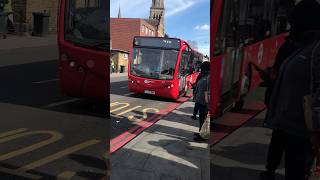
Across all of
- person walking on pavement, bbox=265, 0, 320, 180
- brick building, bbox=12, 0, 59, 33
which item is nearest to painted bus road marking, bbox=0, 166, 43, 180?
brick building, bbox=12, 0, 59, 33

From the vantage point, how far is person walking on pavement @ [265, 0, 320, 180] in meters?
1.16

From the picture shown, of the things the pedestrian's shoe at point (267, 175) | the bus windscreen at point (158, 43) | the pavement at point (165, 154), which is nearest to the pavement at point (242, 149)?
the pedestrian's shoe at point (267, 175)

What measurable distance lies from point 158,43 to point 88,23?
0.29 m

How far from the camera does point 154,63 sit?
66.6 inches

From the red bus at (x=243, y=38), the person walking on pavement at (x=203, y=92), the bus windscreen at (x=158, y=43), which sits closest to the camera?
the red bus at (x=243, y=38)

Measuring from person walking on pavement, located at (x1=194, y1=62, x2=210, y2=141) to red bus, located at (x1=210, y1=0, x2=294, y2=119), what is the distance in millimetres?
44

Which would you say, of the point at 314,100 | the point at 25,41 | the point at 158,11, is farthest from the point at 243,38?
the point at 25,41

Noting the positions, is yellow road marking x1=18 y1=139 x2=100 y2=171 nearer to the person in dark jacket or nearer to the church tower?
the church tower

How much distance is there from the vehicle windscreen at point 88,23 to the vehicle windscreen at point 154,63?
13 cm

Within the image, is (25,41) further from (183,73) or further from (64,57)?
(183,73)

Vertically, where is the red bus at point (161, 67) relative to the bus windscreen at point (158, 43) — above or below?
below

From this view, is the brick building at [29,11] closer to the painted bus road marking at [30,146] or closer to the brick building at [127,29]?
the brick building at [127,29]

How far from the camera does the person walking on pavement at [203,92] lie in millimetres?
1365

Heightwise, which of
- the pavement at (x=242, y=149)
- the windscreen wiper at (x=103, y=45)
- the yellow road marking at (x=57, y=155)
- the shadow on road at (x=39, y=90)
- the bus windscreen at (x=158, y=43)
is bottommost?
the yellow road marking at (x=57, y=155)
